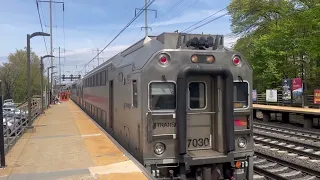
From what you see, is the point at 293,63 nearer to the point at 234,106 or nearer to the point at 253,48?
the point at 253,48

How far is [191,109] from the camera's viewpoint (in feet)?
21.7

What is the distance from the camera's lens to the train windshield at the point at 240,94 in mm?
6762

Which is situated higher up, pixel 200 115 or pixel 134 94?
pixel 134 94

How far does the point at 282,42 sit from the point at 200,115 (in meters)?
27.0

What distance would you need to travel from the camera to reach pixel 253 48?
115 ft

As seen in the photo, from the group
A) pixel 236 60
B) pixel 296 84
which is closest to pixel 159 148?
pixel 236 60

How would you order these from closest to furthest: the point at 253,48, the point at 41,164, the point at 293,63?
the point at 41,164 < the point at 293,63 < the point at 253,48

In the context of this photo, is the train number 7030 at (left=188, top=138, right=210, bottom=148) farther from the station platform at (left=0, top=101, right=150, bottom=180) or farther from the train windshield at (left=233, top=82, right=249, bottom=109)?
the station platform at (left=0, top=101, right=150, bottom=180)

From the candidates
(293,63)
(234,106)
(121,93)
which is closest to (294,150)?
(234,106)

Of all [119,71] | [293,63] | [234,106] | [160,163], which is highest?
[293,63]

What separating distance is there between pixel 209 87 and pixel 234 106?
59 centimetres

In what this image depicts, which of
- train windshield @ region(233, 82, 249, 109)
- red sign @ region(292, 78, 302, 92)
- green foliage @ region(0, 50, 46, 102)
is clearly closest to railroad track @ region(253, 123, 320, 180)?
train windshield @ region(233, 82, 249, 109)

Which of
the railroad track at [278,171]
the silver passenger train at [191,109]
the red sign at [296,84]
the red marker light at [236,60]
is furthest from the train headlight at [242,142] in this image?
the red sign at [296,84]

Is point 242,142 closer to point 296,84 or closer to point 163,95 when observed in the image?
point 163,95
